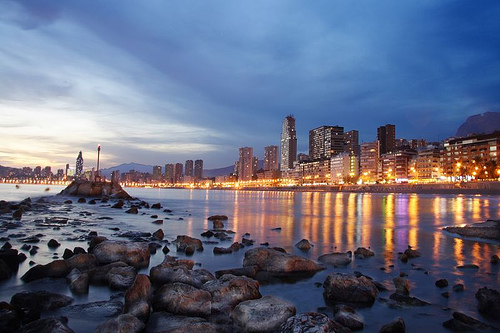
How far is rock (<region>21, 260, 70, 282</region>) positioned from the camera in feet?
44.0

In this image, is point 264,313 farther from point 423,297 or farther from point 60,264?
point 60,264

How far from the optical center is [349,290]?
11.7m

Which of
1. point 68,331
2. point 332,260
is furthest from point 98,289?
point 332,260

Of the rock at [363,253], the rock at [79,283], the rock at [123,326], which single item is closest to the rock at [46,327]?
the rock at [123,326]

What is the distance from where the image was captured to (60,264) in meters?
14.0

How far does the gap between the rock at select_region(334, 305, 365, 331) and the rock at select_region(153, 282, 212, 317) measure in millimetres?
3751

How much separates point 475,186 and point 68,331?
174201mm

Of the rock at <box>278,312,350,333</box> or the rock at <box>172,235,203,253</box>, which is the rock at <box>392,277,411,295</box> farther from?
the rock at <box>172,235,203,253</box>

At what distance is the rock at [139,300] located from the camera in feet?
30.5

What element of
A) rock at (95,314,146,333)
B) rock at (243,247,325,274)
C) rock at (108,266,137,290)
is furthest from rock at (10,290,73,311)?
rock at (243,247,325,274)

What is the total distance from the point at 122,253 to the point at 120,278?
369 cm

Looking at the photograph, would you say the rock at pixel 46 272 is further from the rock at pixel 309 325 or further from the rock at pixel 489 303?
the rock at pixel 489 303

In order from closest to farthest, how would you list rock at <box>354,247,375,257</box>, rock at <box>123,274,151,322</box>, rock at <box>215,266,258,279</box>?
rock at <box>123,274,151,322</box> < rock at <box>215,266,258,279</box> < rock at <box>354,247,375,257</box>

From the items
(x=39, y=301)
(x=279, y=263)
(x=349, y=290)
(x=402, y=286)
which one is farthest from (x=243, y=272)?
(x=39, y=301)
